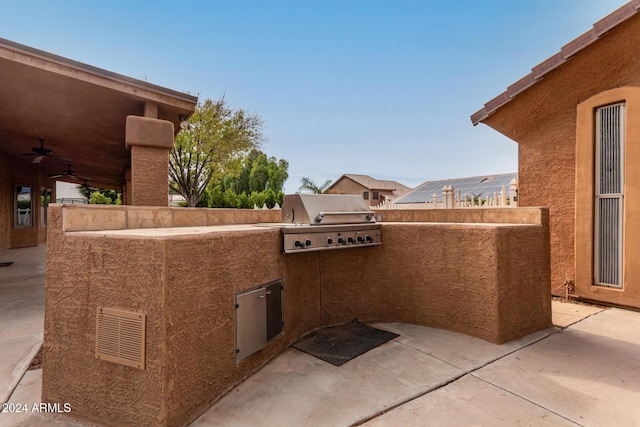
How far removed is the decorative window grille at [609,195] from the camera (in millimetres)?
4656

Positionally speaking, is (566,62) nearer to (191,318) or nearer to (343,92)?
(191,318)

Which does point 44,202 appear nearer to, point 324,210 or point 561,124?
point 324,210

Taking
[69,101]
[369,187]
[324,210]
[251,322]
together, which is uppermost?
[369,187]

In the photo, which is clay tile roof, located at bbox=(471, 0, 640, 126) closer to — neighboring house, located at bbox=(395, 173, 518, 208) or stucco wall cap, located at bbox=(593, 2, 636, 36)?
stucco wall cap, located at bbox=(593, 2, 636, 36)

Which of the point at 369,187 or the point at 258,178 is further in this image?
the point at 369,187

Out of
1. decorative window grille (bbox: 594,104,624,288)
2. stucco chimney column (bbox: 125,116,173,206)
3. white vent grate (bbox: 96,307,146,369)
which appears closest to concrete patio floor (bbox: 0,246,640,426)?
white vent grate (bbox: 96,307,146,369)

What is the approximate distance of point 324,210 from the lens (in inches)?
142

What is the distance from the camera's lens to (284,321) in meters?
3.16

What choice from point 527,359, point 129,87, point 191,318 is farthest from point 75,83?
point 527,359

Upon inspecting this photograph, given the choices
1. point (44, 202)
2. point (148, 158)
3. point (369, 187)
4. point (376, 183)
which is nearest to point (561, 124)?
point (148, 158)

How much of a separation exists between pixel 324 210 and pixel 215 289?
5.34 feet

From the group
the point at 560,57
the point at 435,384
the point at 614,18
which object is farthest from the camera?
the point at 560,57

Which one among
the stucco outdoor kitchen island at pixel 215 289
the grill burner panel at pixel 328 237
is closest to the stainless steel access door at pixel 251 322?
the stucco outdoor kitchen island at pixel 215 289

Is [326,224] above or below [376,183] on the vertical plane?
below
